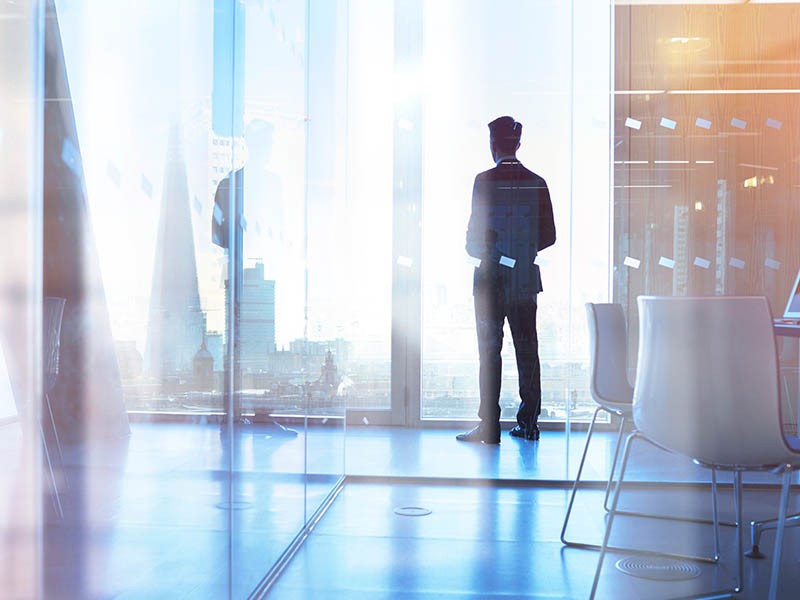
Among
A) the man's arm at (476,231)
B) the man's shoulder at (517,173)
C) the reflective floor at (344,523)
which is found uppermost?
the man's shoulder at (517,173)

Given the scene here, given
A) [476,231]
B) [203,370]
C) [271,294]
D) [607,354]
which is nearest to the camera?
[203,370]

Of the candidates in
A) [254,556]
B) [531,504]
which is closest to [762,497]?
[531,504]

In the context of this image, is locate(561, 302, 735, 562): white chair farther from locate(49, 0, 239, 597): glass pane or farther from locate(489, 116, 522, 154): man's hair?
locate(489, 116, 522, 154): man's hair

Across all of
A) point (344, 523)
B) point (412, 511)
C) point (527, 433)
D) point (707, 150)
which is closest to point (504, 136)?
point (707, 150)

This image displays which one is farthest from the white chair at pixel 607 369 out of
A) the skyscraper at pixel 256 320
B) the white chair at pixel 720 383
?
the skyscraper at pixel 256 320

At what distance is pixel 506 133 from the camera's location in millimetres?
5066

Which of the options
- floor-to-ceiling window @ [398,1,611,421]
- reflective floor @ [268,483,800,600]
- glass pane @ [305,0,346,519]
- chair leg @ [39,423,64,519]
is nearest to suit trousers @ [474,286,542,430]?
floor-to-ceiling window @ [398,1,611,421]

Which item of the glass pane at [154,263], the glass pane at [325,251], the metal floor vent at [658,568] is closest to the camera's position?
the glass pane at [154,263]

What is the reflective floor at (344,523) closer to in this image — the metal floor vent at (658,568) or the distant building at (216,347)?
the metal floor vent at (658,568)

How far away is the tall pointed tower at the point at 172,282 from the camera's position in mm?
1751

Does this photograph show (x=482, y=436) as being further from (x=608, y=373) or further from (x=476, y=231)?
(x=608, y=373)

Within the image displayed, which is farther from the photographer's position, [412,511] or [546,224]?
[546,224]

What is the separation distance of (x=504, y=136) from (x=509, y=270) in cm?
90

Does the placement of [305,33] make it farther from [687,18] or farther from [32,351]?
[687,18]
